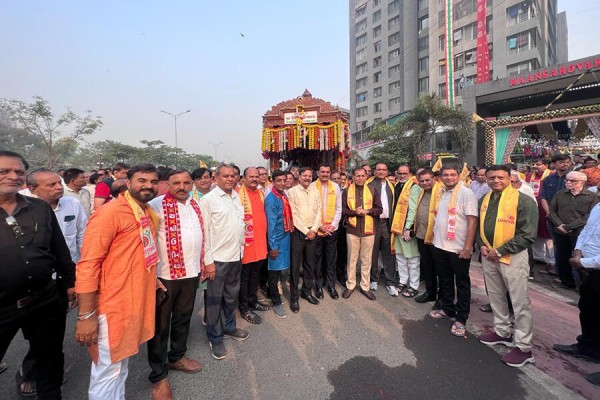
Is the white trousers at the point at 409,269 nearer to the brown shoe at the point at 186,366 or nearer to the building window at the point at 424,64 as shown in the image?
the brown shoe at the point at 186,366

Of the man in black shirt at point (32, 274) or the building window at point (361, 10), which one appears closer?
the man in black shirt at point (32, 274)

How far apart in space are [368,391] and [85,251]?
2.43m

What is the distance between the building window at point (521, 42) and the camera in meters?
24.1

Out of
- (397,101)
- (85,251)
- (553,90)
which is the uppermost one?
(397,101)

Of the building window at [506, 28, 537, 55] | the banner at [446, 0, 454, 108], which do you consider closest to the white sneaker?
the banner at [446, 0, 454, 108]

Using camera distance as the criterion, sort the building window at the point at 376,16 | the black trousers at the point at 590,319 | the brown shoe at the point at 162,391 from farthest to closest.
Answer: the building window at the point at 376,16 → the black trousers at the point at 590,319 → the brown shoe at the point at 162,391

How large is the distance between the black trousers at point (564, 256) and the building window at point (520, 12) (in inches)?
1157

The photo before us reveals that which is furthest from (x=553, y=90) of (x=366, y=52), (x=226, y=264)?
(x=366, y=52)

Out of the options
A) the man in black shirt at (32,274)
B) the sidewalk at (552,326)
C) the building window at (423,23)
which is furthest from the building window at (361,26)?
the man in black shirt at (32,274)

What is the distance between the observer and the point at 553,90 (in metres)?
16.3

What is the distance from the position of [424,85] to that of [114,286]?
1495 inches

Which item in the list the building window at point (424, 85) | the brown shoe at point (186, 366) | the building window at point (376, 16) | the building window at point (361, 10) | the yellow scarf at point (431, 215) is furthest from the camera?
the building window at point (361, 10)

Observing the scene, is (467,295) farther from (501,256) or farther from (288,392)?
(288,392)

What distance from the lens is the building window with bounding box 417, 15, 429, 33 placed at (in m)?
32.7
